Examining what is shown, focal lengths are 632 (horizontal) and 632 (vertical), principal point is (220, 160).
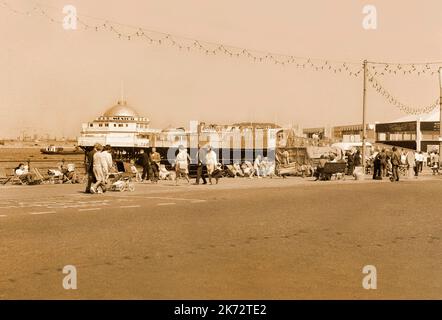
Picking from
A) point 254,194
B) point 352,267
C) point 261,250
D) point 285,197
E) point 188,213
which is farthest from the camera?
point 254,194

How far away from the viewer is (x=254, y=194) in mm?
21484

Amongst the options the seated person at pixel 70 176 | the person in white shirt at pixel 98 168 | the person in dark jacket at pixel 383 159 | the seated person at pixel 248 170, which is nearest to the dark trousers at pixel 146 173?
the seated person at pixel 70 176

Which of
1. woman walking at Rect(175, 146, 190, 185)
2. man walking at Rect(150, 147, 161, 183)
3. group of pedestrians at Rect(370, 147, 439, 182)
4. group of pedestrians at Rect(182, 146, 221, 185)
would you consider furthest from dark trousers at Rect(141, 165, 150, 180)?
group of pedestrians at Rect(370, 147, 439, 182)

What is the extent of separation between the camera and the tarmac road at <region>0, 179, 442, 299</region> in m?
6.84

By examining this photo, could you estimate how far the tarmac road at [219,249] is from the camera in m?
6.84

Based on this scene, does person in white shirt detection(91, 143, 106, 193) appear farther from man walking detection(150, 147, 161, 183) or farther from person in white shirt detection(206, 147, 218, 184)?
man walking detection(150, 147, 161, 183)

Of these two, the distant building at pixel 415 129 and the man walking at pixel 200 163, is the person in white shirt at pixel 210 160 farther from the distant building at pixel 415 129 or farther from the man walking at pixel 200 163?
the distant building at pixel 415 129

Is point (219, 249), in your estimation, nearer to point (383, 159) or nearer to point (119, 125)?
point (383, 159)

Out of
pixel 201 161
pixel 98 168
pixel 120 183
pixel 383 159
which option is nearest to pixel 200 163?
pixel 201 161

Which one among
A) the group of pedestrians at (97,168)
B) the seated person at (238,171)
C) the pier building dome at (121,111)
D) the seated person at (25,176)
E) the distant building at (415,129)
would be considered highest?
the pier building dome at (121,111)
